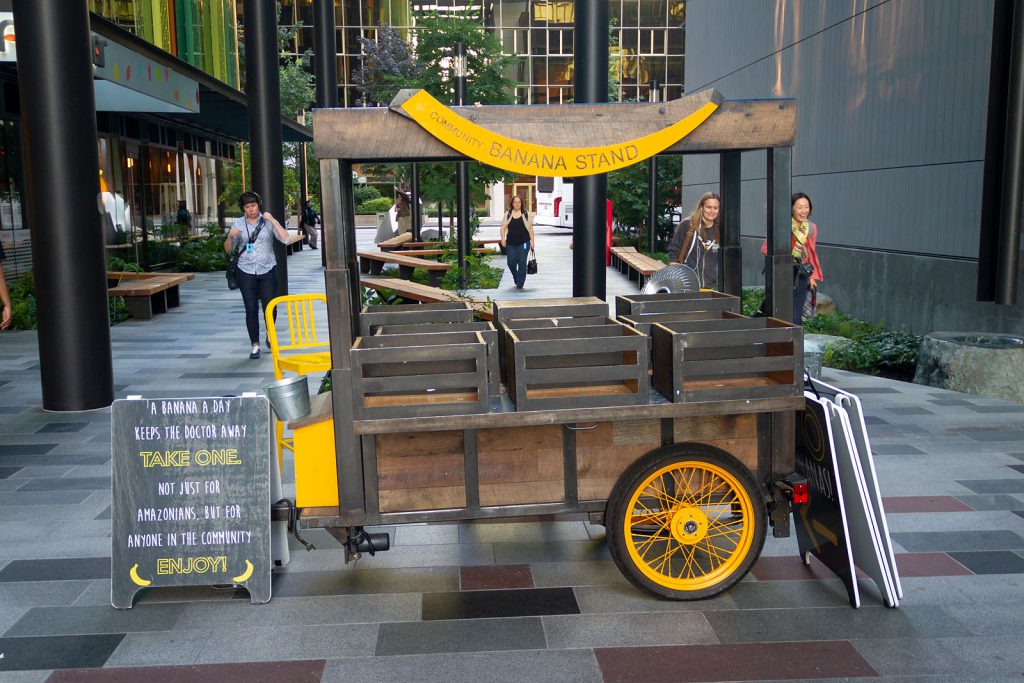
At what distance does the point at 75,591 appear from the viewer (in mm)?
4715

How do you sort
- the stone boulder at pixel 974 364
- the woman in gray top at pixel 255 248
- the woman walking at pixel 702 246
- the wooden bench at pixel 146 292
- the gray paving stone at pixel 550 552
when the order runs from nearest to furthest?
the gray paving stone at pixel 550 552 < the woman walking at pixel 702 246 < the stone boulder at pixel 974 364 < the woman in gray top at pixel 255 248 < the wooden bench at pixel 146 292

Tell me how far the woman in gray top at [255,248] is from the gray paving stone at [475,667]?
6.88 metres

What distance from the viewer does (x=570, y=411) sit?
14.0 feet

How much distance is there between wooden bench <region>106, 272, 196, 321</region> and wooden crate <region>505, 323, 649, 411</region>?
11058 mm

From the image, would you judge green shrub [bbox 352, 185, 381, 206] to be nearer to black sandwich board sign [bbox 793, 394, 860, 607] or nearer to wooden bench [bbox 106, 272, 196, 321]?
wooden bench [bbox 106, 272, 196, 321]

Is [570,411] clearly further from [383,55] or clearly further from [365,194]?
[365,194]

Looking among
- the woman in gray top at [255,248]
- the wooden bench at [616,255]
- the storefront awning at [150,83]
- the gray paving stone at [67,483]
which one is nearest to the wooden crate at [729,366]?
the gray paving stone at [67,483]

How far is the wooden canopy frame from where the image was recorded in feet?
13.6

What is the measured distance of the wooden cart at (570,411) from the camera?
13.9ft

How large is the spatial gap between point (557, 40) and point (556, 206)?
98.5 ft

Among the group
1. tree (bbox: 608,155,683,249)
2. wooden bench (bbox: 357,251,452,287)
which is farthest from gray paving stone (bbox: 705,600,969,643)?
tree (bbox: 608,155,683,249)

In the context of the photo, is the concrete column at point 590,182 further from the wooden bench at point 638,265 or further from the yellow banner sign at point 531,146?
the wooden bench at point 638,265

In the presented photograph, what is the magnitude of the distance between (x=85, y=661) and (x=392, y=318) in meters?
2.20

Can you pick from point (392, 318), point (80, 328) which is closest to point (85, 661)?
point (392, 318)
